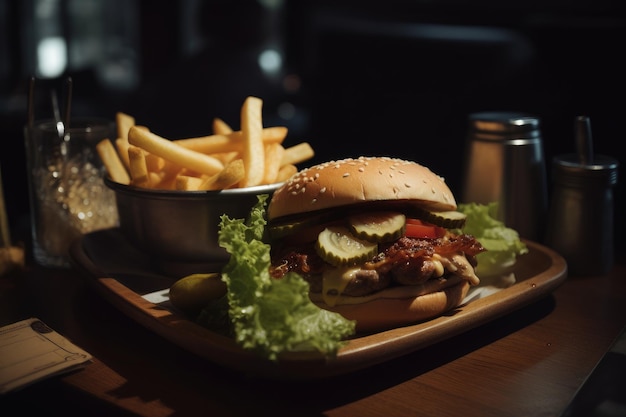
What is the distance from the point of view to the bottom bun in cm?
164

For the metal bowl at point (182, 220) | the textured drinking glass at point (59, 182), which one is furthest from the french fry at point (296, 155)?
the textured drinking glass at point (59, 182)

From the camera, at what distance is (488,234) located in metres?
2.15

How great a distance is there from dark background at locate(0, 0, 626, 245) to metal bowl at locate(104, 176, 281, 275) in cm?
149

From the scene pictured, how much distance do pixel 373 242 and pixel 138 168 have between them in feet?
2.46

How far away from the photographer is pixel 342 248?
1664 millimetres

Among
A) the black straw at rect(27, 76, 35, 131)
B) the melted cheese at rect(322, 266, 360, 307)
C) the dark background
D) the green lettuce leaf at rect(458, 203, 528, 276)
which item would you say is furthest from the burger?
the dark background

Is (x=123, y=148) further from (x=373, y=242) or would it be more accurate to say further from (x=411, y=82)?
(x=411, y=82)

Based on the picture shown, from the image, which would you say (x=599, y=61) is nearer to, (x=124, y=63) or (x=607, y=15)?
(x=607, y=15)

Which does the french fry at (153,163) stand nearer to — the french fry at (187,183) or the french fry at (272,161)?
the french fry at (187,183)

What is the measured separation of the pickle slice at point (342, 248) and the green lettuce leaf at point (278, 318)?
0.17m

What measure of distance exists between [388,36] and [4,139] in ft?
7.65

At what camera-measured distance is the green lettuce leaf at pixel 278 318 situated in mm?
1358

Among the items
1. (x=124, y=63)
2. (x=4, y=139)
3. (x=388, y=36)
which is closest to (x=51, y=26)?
(x=124, y=63)

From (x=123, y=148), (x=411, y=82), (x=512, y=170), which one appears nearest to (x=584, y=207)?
(x=512, y=170)
